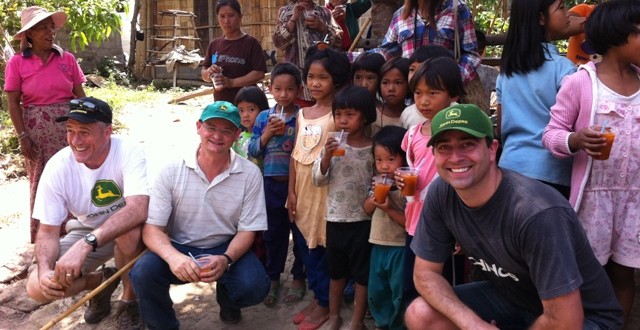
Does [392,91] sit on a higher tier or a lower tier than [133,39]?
lower

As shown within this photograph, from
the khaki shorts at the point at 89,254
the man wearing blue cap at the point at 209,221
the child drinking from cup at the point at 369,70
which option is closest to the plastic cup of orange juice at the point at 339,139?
the child drinking from cup at the point at 369,70

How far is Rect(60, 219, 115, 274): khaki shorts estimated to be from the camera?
380 cm

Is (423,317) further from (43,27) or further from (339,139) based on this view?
(43,27)

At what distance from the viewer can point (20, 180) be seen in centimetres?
739

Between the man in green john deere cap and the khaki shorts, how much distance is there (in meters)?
2.16

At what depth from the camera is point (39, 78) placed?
5039 millimetres

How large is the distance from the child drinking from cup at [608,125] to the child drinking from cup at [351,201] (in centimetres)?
109

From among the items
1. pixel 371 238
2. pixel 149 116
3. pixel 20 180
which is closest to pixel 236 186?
pixel 371 238

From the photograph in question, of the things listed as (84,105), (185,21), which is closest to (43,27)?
(84,105)

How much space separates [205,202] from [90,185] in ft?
2.62

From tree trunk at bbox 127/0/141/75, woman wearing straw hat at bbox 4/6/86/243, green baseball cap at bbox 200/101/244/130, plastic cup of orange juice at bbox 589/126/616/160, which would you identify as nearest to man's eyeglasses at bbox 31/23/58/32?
woman wearing straw hat at bbox 4/6/86/243

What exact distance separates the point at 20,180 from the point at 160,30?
9902 mm

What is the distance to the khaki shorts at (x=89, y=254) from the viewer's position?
12.5ft

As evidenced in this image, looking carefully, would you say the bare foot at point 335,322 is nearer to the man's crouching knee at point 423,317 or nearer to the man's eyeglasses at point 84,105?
the man's crouching knee at point 423,317
